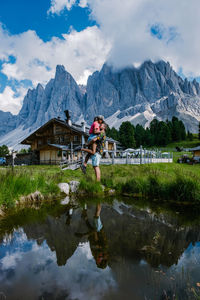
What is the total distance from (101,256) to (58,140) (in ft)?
113

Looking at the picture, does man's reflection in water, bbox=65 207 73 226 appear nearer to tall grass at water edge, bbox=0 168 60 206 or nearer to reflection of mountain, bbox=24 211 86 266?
reflection of mountain, bbox=24 211 86 266

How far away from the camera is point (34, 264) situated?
7.28 feet

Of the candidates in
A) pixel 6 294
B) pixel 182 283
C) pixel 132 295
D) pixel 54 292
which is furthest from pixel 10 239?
pixel 182 283

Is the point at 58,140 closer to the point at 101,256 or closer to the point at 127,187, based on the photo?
the point at 127,187

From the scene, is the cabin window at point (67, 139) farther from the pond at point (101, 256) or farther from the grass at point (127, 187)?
the pond at point (101, 256)

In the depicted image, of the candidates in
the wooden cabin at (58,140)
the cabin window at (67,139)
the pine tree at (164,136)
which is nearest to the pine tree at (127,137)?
the pine tree at (164,136)

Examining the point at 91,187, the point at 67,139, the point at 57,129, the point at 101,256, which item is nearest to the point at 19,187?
the point at 91,187

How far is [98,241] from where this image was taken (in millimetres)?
2740

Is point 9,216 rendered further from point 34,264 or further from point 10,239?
point 34,264

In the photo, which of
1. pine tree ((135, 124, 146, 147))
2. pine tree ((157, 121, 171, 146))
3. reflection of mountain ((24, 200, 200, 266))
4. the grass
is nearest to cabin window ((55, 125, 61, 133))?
the grass

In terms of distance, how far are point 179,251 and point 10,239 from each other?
2.59 m

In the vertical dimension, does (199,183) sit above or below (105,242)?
above

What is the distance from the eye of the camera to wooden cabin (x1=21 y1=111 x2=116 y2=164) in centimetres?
3231

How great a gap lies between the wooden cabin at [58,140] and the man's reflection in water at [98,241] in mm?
27797
